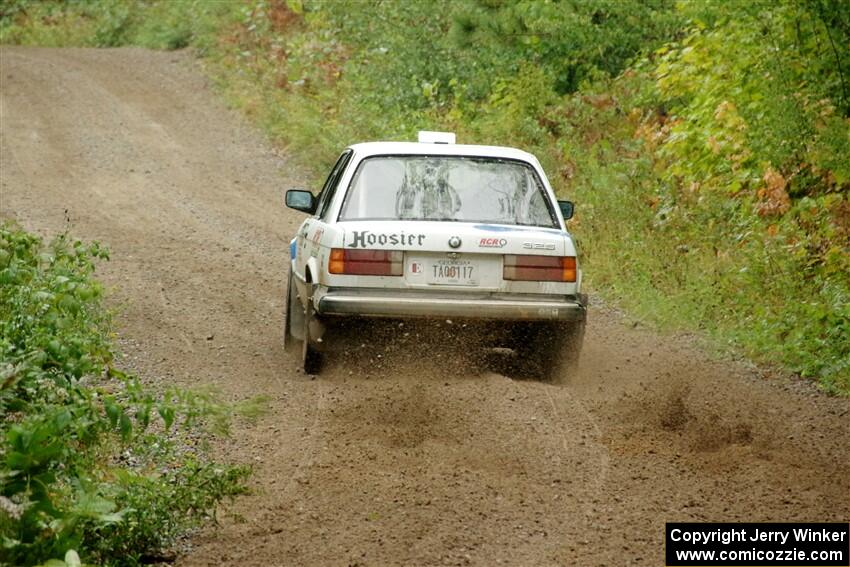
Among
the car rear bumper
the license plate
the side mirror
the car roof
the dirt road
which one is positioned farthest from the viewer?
the side mirror

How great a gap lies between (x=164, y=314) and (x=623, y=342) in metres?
4.00

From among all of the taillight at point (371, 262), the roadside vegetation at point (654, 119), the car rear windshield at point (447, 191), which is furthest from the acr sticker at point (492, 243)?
the roadside vegetation at point (654, 119)

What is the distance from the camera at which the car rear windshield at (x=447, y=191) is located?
888 centimetres

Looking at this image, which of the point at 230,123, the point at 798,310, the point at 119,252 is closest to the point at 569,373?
the point at 798,310

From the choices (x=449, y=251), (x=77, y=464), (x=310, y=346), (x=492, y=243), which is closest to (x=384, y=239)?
(x=449, y=251)

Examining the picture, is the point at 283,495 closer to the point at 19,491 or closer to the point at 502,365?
the point at 19,491

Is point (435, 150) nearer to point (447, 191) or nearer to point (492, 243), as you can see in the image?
point (447, 191)

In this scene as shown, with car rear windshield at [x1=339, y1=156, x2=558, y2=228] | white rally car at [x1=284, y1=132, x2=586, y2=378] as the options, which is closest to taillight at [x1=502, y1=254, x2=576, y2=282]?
white rally car at [x1=284, y1=132, x2=586, y2=378]

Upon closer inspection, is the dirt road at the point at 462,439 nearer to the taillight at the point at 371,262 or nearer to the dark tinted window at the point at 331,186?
the taillight at the point at 371,262

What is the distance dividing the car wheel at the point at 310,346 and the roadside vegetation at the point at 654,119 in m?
3.75

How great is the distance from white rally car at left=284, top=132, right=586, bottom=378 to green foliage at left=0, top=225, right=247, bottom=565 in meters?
1.62

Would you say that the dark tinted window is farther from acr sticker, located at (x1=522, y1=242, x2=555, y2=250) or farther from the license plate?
acr sticker, located at (x1=522, y1=242, x2=555, y2=250)

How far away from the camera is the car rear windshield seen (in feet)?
29.1

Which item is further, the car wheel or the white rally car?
the car wheel
